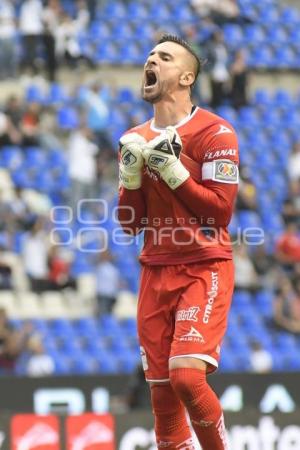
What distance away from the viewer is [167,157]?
720cm

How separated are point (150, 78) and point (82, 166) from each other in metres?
9.13

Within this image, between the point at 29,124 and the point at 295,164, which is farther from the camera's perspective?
the point at 295,164

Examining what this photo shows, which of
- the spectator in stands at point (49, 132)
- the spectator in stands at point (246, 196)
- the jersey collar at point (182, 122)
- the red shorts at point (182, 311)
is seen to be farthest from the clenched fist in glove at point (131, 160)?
the spectator in stands at point (246, 196)

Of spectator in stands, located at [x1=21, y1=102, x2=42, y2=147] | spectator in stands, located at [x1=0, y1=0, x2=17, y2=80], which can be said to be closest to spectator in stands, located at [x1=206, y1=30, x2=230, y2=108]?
spectator in stands, located at [x1=0, y1=0, x2=17, y2=80]

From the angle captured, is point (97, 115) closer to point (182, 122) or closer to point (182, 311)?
point (182, 122)

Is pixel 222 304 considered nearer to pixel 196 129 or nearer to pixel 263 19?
pixel 196 129

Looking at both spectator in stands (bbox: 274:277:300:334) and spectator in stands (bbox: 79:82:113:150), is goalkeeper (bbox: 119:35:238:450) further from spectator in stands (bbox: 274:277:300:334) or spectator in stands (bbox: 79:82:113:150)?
spectator in stands (bbox: 79:82:113:150)

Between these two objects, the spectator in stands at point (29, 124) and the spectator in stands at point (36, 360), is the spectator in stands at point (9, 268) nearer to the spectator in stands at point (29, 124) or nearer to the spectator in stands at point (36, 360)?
the spectator in stands at point (36, 360)

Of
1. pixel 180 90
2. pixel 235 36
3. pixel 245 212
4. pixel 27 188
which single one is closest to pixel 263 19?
pixel 235 36

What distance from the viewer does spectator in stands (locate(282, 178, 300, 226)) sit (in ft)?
58.7

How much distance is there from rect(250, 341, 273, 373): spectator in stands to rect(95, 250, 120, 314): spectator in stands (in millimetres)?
1791

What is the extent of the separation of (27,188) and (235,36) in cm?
619

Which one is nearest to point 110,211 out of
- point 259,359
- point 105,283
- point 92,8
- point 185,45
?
point 105,283

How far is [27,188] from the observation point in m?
16.5
